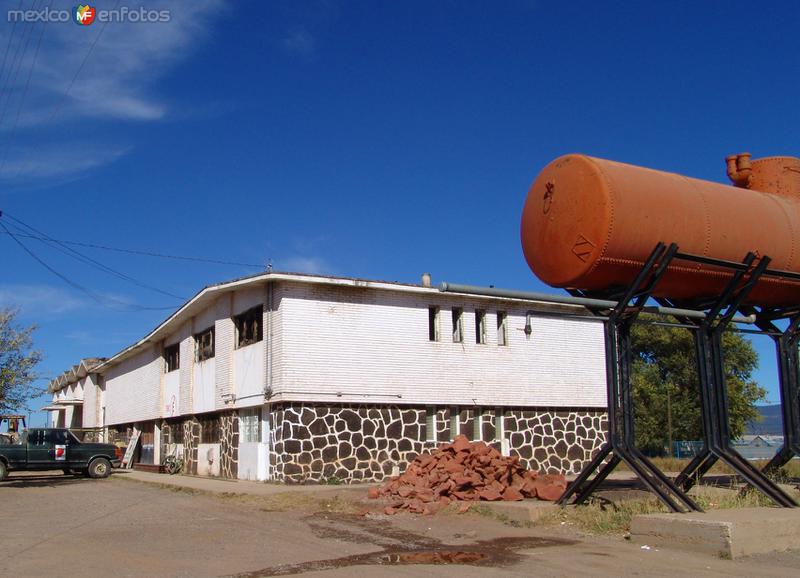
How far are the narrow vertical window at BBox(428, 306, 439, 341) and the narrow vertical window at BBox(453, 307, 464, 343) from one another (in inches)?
28.3

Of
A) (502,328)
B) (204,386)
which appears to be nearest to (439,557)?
(502,328)

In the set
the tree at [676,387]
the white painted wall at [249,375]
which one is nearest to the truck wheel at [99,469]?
the white painted wall at [249,375]

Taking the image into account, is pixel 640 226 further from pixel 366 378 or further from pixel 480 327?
pixel 480 327

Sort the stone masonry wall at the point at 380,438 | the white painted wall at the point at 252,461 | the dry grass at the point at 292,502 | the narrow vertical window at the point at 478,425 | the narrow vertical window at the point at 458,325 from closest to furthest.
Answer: the dry grass at the point at 292,502
the stone masonry wall at the point at 380,438
the white painted wall at the point at 252,461
the narrow vertical window at the point at 478,425
the narrow vertical window at the point at 458,325

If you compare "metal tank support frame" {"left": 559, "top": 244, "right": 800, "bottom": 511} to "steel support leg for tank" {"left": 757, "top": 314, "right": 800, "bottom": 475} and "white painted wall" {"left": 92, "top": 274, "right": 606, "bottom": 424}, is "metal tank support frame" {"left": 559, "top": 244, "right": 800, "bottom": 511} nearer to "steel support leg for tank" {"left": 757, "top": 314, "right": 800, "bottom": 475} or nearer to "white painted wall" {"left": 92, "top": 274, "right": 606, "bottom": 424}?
"steel support leg for tank" {"left": 757, "top": 314, "right": 800, "bottom": 475}

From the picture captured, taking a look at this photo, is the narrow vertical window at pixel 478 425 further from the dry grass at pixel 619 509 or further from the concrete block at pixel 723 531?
the concrete block at pixel 723 531

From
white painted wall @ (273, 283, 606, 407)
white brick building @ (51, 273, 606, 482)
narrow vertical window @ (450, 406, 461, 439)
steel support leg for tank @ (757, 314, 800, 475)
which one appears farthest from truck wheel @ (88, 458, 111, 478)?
steel support leg for tank @ (757, 314, 800, 475)

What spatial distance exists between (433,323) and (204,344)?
890 centimetres

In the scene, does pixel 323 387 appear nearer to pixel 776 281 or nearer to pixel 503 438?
pixel 503 438

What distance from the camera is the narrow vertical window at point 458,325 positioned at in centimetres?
2564

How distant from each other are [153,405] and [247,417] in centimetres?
1145

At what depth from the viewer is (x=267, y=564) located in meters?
9.27

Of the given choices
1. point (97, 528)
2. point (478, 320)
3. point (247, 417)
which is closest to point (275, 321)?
point (247, 417)

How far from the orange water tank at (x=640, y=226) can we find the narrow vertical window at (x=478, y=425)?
40.9 ft
